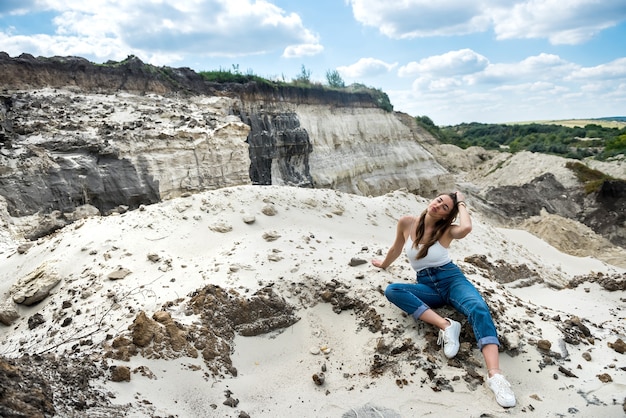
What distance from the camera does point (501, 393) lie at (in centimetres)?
276

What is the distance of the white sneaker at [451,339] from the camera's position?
3.11 m

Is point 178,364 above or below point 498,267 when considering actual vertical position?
above

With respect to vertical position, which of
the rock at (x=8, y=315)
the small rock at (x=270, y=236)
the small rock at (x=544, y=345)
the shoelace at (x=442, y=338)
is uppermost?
the small rock at (x=270, y=236)

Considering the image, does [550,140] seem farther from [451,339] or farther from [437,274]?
[451,339]

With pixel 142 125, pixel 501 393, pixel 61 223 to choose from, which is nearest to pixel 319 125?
pixel 142 125

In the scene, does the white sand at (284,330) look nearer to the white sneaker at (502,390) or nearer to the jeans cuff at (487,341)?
the white sneaker at (502,390)

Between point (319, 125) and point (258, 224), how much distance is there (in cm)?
1602

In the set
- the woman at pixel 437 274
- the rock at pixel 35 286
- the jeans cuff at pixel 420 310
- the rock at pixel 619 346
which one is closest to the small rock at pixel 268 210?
the rock at pixel 35 286

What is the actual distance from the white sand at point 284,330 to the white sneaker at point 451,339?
4.1 inches

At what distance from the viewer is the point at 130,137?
10.9 metres

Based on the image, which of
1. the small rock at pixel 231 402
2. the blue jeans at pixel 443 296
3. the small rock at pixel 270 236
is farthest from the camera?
the small rock at pixel 270 236

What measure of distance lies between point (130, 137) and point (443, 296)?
386 inches

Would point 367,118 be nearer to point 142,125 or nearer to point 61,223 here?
point 142,125

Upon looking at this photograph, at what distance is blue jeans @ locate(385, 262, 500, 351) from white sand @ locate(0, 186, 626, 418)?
0.21m
